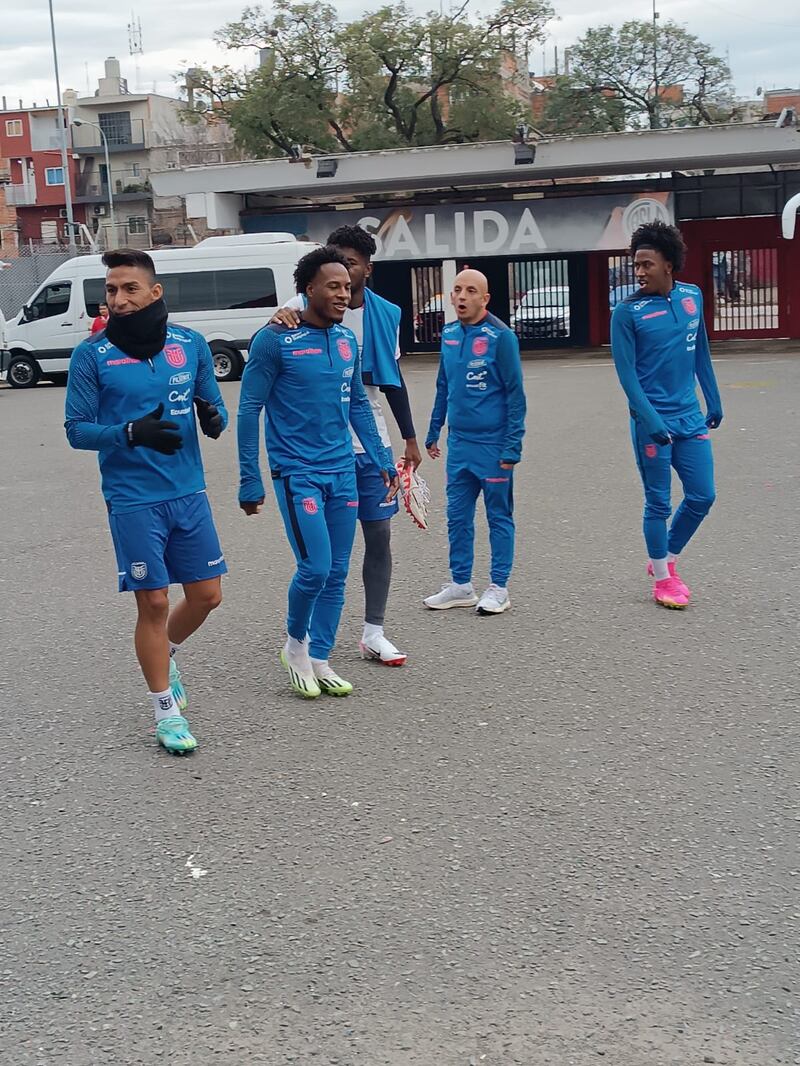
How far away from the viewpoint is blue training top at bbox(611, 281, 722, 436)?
6.96 meters

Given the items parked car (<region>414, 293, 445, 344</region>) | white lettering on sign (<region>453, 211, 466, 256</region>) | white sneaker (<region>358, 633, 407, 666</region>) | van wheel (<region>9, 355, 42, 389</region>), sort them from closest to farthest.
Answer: white sneaker (<region>358, 633, 407, 666</region>)
van wheel (<region>9, 355, 42, 389</region>)
white lettering on sign (<region>453, 211, 466, 256</region>)
parked car (<region>414, 293, 445, 344</region>)

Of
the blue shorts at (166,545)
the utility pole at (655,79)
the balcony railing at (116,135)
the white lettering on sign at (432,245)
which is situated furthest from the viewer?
the balcony railing at (116,135)

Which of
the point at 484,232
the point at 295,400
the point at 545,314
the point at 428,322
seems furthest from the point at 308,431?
the point at 428,322

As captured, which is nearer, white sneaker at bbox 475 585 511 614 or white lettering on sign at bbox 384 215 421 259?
white sneaker at bbox 475 585 511 614

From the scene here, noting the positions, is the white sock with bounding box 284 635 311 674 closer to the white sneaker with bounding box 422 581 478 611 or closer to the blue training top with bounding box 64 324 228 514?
the blue training top with bounding box 64 324 228 514

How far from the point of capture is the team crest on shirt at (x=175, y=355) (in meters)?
5.00

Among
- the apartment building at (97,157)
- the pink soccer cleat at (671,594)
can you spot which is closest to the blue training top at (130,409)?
the pink soccer cleat at (671,594)

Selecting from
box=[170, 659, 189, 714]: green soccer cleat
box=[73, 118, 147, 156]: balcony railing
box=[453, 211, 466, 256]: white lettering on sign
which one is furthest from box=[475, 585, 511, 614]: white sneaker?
box=[73, 118, 147, 156]: balcony railing

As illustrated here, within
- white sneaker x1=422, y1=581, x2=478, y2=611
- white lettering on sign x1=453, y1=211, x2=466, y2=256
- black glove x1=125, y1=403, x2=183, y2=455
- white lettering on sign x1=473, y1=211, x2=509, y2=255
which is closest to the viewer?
black glove x1=125, y1=403, x2=183, y2=455

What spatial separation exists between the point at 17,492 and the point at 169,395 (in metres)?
7.91

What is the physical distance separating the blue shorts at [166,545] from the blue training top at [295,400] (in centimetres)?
38

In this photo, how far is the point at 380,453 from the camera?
5949mm

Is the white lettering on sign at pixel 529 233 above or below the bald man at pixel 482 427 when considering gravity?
above

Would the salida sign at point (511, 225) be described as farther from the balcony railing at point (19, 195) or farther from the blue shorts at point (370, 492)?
the balcony railing at point (19, 195)
